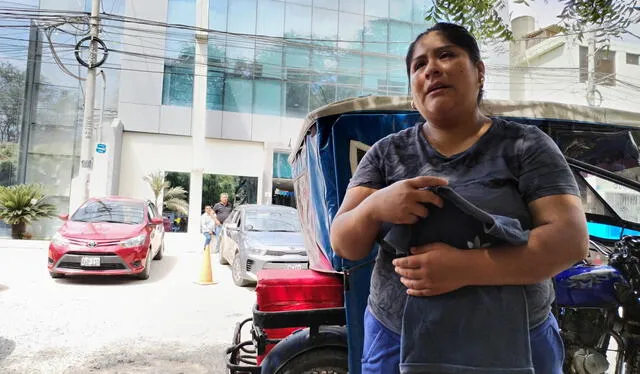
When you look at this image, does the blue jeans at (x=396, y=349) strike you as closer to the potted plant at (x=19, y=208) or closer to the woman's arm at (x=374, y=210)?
the woman's arm at (x=374, y=210)

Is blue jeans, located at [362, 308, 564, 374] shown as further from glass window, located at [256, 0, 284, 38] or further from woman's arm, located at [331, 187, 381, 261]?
glass window, located at [256, 0, 284, 38]

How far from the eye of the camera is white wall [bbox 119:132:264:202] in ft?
61.3

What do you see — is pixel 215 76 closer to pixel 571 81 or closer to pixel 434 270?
pixel 571 81

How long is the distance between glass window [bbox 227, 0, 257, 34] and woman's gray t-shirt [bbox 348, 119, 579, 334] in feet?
66.2

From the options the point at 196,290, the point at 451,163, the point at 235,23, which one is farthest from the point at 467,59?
the point at 235,23

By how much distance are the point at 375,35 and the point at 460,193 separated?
21842 millimetres

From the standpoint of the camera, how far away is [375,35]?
2177 centimetres

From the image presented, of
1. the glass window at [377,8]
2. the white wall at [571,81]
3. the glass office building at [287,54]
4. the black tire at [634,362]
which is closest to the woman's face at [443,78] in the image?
the black tire at [634,362]

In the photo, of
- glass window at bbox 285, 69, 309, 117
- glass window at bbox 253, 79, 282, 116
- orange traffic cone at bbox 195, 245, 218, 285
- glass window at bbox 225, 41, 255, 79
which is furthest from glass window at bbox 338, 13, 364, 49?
orange traffic cone at bbox 195, 245, 218, 285

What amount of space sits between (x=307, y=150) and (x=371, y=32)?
20027 mm

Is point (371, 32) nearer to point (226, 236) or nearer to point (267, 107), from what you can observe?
point (267, 107)

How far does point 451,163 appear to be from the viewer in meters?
1.34

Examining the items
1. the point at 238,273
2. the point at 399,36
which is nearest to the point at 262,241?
the point at 238,273

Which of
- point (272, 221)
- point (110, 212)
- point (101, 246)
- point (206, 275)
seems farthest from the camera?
point (110, 212)
